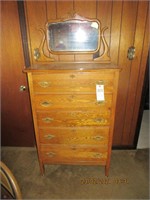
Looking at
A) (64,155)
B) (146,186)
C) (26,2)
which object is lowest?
(146,186)

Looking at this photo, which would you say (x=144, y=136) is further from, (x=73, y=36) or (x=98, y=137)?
(x=73, y=36)

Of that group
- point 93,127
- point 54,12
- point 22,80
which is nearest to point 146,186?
point 93,127

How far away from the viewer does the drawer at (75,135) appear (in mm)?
1584

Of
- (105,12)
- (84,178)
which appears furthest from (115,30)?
(84,178)

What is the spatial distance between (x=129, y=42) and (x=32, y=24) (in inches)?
46.0

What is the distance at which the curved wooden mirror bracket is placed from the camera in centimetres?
162

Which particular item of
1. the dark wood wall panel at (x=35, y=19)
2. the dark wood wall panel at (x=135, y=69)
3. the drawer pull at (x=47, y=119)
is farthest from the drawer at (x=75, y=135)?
the dark wood wall panel at (x=35, y=19)

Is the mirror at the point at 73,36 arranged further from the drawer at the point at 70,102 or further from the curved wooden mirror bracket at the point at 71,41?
the drawer at the point at 70,102

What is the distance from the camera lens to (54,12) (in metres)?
1.59

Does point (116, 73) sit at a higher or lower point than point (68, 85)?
higher

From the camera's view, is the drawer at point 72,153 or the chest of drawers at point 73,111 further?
the drawer at point 72,153

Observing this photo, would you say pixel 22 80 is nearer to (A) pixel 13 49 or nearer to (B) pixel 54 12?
(A) pixel 13 49

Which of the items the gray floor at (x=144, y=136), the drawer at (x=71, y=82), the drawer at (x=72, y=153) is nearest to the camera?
the drawer at (x=71, y=82)

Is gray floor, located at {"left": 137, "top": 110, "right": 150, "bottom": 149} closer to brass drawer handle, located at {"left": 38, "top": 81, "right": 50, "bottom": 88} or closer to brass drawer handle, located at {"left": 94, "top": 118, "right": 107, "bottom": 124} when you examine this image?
brass drawer handle, located at {"left": 94, "top": 118, "right": 107, "bottom": 124}
